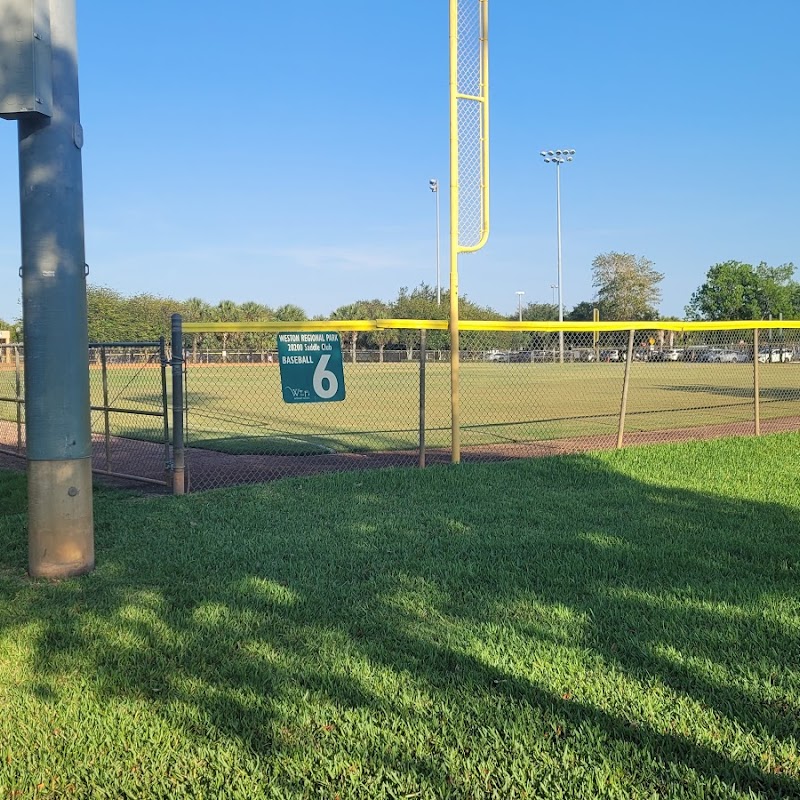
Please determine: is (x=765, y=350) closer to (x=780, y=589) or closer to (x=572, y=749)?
(x=780, y=589)

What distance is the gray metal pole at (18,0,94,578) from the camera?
506 centimetres

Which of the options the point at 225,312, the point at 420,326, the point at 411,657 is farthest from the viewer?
the point at 225,312

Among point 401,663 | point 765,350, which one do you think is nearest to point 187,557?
point 401,663

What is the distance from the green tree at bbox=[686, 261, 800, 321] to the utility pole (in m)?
114

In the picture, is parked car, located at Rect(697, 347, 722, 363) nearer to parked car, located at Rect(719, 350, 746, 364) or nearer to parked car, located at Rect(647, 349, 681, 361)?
parked car, located at Rect(719, 350, 746, 364)

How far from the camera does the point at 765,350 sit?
823 inches

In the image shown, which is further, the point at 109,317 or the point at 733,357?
the point at 109,317

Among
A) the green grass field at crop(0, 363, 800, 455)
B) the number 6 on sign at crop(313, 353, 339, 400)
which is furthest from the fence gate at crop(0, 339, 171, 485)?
the number 6 on sign at crop(313, 353, 339, 400)

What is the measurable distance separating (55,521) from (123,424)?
11.4 m

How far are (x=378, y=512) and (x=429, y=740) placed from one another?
12.7 feet

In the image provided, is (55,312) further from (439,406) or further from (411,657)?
(439,406)

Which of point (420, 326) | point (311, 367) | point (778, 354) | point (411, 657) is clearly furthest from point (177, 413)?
point (778, 354)

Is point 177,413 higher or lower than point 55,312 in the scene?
lower

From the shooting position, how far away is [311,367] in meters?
8.68
